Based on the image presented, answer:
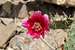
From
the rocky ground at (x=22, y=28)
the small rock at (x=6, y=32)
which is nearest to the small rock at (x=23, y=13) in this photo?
the rocky ground at (x=22, y=28)

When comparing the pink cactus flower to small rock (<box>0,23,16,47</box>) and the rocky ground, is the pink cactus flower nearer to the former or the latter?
the rocky ground

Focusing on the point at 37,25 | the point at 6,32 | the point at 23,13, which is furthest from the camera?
the point at 23,13

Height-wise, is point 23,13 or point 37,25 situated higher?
point 37,25

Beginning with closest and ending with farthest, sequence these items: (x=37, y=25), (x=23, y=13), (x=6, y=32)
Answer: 1. (x=37, y=25)
2. (x=6, y=32)
3. (x=23, y=13)

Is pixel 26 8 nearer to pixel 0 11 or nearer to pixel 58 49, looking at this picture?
pixel 0 11

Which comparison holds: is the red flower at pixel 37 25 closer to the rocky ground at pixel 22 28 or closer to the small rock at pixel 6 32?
the rocky ground at pixel 22 28

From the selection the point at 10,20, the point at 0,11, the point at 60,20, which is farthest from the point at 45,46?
the point at 0,11

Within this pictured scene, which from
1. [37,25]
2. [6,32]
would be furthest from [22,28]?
[37,25]

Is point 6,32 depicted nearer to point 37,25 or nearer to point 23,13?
point 23,13
